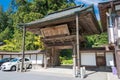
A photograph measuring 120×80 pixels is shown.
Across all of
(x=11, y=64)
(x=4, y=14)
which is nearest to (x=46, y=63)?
(x=11, y=64)

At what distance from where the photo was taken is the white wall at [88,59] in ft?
58.2

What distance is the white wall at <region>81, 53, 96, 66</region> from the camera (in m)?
17.7

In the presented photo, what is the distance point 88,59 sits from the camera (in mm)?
18000

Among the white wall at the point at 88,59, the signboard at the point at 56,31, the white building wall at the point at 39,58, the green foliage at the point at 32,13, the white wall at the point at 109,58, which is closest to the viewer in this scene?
the white wall at the point at 109,58

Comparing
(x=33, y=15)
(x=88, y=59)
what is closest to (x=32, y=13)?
(x=33, y=15)

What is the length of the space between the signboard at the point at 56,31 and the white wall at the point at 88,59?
379 cm

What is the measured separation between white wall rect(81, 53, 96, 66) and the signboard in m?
3.79

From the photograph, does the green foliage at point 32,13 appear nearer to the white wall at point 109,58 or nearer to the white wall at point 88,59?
the white wall at point 88,59

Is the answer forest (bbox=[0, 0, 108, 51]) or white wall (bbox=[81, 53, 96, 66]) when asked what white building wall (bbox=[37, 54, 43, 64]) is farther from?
forest (bbox=[0, 0, 108, 51])

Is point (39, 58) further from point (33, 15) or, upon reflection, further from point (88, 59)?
point (33, 15)

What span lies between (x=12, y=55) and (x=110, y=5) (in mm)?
21903

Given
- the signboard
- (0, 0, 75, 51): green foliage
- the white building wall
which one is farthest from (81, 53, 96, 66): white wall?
(0, 0, 75, 51): green foliage

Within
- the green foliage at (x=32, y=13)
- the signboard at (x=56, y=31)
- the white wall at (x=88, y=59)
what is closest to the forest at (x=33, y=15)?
the green foliage at (x=32, y=13)

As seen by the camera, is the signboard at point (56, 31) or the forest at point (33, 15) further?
the forest at point (33, 15)
